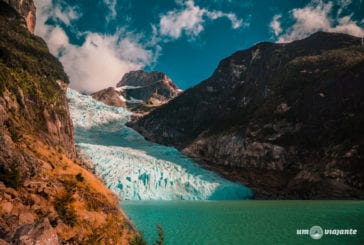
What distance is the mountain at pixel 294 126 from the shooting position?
68.0m

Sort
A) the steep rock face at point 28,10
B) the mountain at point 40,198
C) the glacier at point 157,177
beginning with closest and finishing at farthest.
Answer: the mountain at point 40,198 → the glacier at point 157,177 → the steep rock face at point 28,10

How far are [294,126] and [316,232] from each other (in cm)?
6750

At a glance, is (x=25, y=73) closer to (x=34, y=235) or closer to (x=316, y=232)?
(x=34, y=235)

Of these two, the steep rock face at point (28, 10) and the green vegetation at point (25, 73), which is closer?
the green vegetation at point (25, 73)

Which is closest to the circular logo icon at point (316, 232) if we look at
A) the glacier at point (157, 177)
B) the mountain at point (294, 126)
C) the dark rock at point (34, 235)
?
the dark rock at point (34, 235)

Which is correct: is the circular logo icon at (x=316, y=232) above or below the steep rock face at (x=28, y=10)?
below

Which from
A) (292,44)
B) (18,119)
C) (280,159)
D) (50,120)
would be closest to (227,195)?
(280,159)

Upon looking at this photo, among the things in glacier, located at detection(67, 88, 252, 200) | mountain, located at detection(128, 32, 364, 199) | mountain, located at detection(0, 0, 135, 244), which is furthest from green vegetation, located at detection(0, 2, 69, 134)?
mountain, located at detection(128, 32, 364, 199)

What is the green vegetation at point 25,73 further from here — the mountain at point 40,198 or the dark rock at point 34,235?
the dark rock at point 34,235

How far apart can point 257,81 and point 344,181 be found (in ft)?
207

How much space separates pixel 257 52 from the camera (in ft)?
445

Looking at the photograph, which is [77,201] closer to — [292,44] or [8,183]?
[8,183]

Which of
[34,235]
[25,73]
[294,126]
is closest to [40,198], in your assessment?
[34,235]

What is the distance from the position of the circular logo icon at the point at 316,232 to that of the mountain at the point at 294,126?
146 feet
